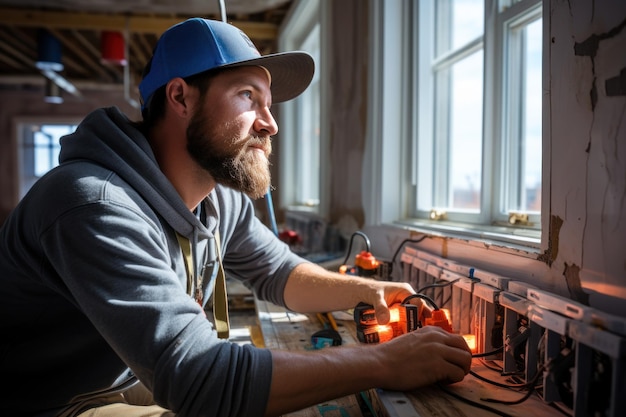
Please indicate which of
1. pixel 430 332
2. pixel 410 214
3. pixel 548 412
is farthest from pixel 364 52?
pixel 548 412

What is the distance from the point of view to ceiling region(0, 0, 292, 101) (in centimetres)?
412

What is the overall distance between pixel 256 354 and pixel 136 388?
667mm

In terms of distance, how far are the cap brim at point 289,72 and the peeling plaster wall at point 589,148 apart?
703 millimetres

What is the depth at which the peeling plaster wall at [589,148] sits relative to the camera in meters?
0.87

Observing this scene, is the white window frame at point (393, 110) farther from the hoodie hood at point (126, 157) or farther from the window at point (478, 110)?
the hoodie hood at point (126, 157)

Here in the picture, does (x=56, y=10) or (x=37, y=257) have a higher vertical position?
(x=56, y=10)

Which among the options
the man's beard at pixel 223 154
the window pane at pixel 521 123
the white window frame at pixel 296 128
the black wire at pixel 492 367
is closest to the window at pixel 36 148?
the white window frame at pixel 296 128

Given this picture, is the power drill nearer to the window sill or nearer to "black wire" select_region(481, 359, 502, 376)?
"black wire" select_region(481, 359, 502, 376)

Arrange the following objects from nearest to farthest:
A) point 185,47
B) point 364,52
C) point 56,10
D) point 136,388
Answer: point 185,47 < point 136,388 < point 364,52 < point 56,10

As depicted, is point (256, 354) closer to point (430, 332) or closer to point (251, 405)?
point (251, 405)

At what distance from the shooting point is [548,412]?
90cm

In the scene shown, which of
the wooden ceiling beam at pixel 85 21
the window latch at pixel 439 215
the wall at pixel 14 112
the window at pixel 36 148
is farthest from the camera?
the window at pixel 36 148

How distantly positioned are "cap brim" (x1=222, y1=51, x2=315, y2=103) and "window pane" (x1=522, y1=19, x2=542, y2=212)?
0.71 metres

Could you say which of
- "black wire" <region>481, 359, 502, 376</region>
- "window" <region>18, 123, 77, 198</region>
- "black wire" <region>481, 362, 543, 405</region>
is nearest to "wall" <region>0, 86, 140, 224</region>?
"window" <region>18, 123, 77, 198</region>
